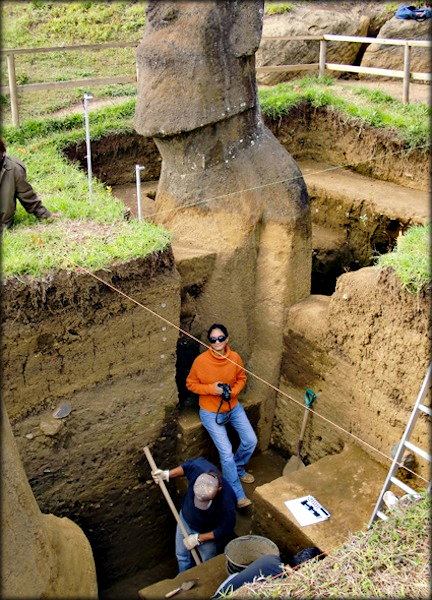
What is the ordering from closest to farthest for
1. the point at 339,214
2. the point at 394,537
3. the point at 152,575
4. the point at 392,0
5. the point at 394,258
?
the point at 394,537 → the point at 394,258 → the point at 152,575 → the point at 339,214 → the point at 392,0

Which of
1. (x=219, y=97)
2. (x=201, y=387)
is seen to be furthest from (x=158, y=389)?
(x=219, y=97)

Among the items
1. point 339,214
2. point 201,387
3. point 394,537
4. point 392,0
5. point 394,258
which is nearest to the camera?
point 394,537

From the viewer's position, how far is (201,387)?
6.64m

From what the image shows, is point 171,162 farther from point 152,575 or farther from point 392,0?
point 392,0

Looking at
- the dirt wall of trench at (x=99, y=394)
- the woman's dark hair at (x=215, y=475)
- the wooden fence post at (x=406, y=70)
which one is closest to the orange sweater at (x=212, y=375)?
the dirt wall of trench at (x=99, y=394)

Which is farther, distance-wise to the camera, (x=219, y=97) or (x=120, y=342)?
(x=219, y=97)

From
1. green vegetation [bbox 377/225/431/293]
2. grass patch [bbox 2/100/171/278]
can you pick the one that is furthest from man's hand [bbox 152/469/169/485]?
green vegetation [bbox 377/225/431/293]

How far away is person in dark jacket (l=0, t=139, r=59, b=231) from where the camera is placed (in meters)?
6.04

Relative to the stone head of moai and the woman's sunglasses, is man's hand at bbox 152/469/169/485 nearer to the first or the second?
the woman's sunglasses

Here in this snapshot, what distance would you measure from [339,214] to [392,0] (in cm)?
593

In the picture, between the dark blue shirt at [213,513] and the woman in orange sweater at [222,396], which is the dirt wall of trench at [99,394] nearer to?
the woman in orange sweater at [222,396]

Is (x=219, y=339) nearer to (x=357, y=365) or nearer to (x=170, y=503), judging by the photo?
(x=357, y=365)

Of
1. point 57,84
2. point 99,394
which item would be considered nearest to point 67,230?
point 99,394

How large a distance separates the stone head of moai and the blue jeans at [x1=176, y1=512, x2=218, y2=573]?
3807mm
